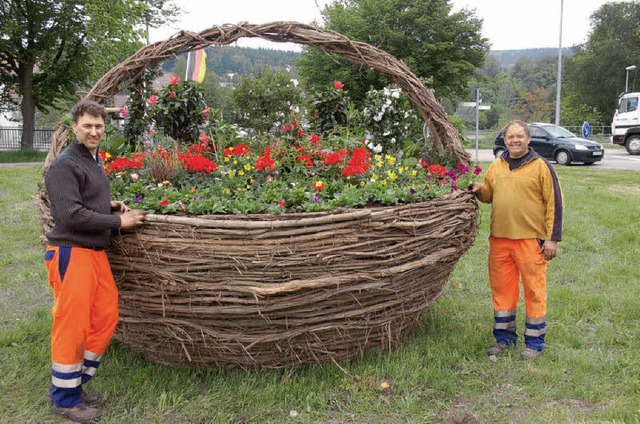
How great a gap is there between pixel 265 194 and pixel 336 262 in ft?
1.75

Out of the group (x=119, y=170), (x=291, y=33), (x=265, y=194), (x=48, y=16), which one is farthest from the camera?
(x=48, y=16)

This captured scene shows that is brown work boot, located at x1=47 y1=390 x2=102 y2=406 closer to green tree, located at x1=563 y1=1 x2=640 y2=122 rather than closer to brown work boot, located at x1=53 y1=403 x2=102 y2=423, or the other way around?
brown work boot, located at x1=53 y1=403 x2=102 y2=423

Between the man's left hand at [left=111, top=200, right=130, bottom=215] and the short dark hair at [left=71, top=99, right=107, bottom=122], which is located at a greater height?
the short dark hair at [left=71, top=99, right=107, bottom=122]

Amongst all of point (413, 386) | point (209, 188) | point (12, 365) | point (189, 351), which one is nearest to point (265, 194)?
point (209, 188)

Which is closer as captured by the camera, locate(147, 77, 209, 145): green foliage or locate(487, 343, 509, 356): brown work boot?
locate(487, 343, 509, 356): brown work boot

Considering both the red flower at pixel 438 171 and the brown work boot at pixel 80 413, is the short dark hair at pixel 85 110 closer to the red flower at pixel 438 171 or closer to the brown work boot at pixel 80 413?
the brown work boot at pixel 80 413

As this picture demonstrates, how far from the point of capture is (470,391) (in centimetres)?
274

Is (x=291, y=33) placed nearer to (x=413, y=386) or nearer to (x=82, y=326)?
(x=82, y=326)

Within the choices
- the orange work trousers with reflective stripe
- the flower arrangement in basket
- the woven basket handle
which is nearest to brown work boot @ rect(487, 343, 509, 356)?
the orange work trousers with reflective stripe

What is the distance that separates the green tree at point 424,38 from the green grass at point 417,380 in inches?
721

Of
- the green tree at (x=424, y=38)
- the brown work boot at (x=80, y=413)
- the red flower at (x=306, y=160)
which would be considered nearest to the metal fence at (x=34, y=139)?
the green tree at (x=424, y=38)

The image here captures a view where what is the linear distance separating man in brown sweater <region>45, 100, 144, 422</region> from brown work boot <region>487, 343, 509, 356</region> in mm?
2198

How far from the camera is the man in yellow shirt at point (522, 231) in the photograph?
308cm

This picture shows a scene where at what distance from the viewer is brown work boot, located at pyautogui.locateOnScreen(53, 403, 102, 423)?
2449 mm
